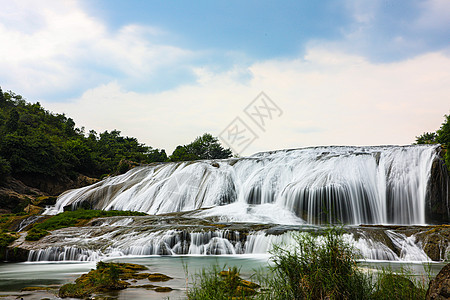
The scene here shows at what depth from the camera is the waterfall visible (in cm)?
2105

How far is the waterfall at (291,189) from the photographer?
69.1 feet

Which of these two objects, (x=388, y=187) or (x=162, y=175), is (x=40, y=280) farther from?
(x=162, y=175)

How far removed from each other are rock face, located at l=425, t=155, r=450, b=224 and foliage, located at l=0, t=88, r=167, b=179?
37499 mm

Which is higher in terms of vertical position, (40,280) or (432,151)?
(432,151)

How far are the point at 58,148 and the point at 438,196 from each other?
140ft

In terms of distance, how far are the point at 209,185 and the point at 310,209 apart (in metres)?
10.1

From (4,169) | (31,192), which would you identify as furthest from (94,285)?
(31,192)

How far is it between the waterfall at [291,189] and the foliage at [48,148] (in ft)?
33.6

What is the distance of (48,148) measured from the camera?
43656mm

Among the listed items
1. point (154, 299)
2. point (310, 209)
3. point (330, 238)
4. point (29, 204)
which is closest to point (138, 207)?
point (29, 204)

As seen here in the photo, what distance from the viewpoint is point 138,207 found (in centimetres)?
2888

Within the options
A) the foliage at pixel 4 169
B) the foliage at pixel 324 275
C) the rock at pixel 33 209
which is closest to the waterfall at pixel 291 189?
the rock at pixel 33 209

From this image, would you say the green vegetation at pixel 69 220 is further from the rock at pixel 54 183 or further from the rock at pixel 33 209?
the rock at pixel 54 183

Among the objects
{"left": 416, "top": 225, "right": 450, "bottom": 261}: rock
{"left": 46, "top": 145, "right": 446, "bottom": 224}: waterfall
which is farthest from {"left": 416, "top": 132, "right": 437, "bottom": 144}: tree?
{"left": 416, "top": 225, "right": 450, "bottom": 261}: rock
